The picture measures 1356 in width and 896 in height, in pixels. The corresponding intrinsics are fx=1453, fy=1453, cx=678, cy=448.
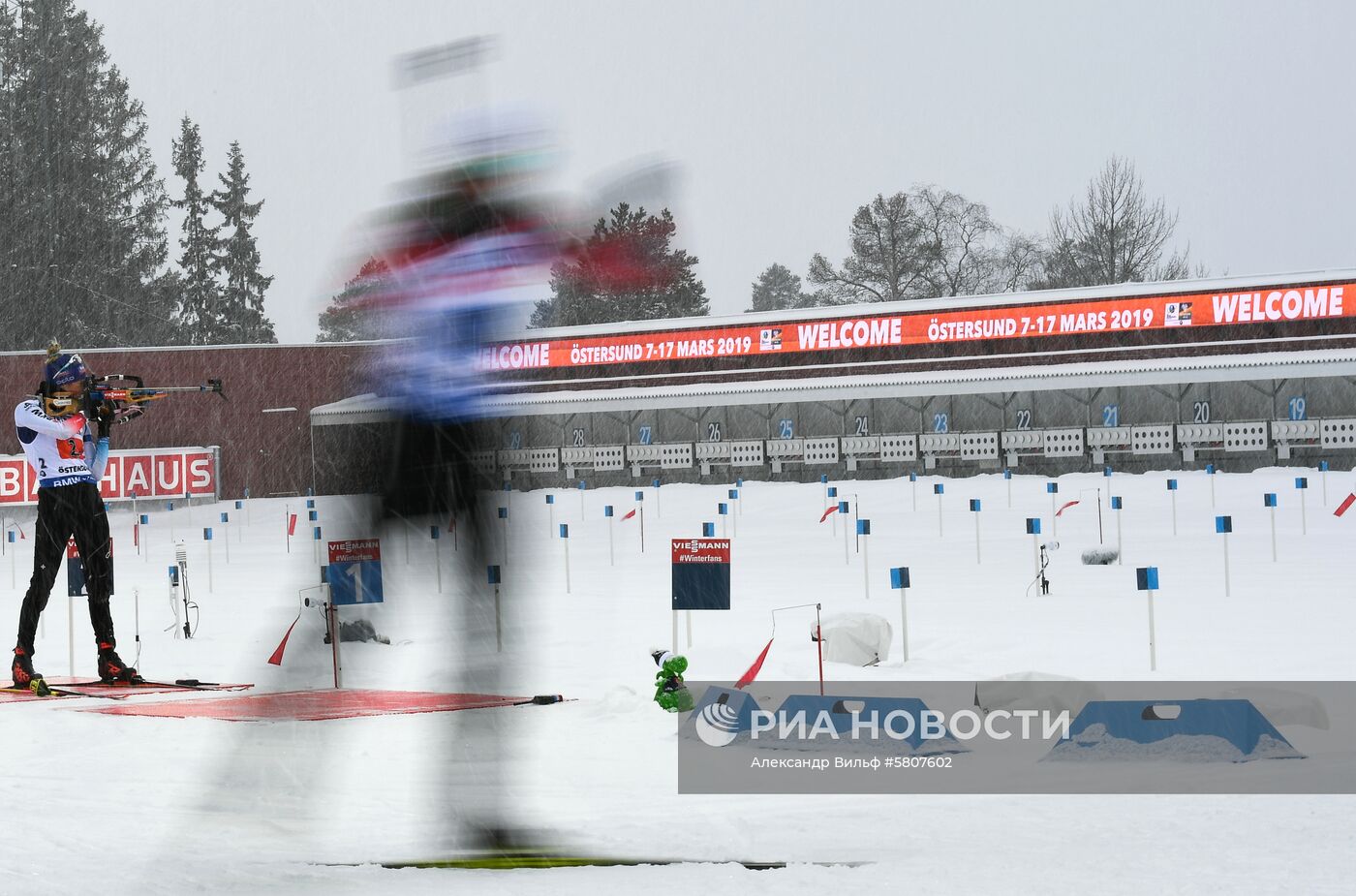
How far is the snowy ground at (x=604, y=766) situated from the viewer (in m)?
4.70

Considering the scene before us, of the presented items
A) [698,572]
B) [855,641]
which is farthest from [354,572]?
[855,641]

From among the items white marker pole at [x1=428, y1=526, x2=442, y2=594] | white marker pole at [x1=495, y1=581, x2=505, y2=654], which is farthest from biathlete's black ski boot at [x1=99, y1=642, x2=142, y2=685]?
white marker pole at [x1=428, y1=526, x2=442, y2=594]

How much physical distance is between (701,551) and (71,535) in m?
4.37

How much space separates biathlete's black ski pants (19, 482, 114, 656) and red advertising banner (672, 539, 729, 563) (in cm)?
396

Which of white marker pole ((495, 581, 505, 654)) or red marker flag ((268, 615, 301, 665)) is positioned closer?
white marker pole ((495, 581, 505, 654))

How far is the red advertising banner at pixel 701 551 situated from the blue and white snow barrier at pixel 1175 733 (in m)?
4.43

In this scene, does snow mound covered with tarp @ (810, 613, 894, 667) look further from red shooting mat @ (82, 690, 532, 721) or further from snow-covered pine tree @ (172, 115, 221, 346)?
snow-covered pine tree @ (172, 115, 221, 346)

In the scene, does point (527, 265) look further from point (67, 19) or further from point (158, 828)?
point (67, 19)

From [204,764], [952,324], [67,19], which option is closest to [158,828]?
[204,764]

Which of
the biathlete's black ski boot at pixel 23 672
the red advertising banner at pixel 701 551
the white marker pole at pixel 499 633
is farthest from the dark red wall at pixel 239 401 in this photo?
the white marker pole at pixel 499 633

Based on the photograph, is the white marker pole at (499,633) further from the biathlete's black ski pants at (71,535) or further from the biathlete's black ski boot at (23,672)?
the biathlete's black ski boot at (23,672)

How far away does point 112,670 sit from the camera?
991 centimetres

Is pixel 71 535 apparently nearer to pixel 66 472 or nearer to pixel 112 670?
pixel 66 472

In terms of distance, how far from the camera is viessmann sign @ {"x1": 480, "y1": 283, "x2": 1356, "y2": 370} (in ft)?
117
